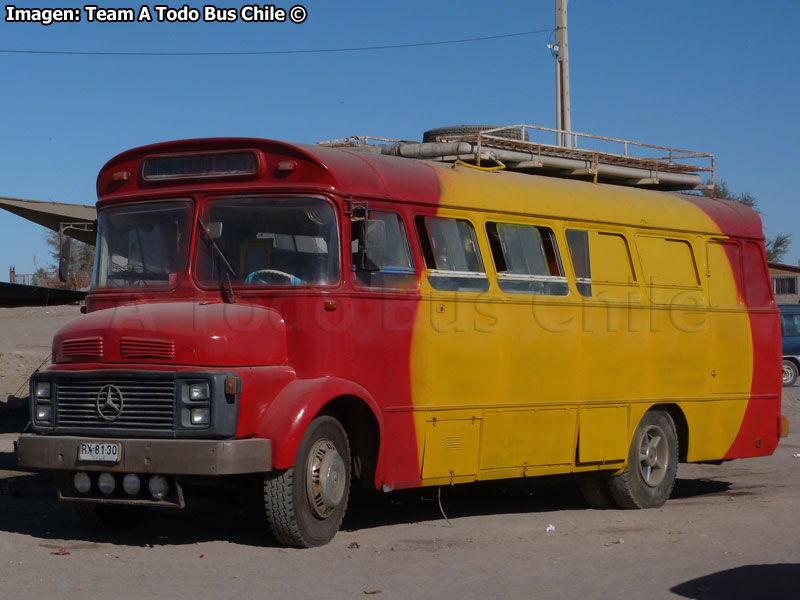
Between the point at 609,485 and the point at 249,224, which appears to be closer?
the point at 249,224

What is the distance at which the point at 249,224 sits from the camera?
9.38 m

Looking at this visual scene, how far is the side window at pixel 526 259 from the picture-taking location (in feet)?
35.5

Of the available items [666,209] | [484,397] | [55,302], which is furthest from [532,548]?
[55,302]

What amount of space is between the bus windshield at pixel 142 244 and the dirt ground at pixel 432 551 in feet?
5.78

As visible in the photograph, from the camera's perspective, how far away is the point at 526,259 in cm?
1109

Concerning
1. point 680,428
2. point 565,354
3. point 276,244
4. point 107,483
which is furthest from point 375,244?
point 680,428

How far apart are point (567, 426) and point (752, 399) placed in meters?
3.13

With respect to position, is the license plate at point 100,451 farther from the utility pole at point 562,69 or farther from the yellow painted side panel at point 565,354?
the utility pole at point 562,69

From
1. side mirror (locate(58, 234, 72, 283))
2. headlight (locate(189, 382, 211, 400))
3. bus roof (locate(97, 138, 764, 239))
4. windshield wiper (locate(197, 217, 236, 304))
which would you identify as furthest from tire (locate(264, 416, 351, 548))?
side mirror (locate(58, 234, 72, 283))

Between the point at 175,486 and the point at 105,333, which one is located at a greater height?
the point at 105,333

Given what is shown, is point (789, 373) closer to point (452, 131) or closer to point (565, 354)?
point (452, 131)

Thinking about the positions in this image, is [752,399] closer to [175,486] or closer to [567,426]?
[567,426]

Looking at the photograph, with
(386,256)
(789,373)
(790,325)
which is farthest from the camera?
(790,325)

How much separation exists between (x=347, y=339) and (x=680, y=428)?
189 inches
